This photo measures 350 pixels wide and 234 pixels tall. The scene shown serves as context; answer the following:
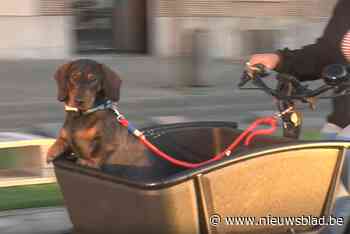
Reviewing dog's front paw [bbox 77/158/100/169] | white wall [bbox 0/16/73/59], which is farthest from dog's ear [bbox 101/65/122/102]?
white wall [bbox 0/16/73/59]

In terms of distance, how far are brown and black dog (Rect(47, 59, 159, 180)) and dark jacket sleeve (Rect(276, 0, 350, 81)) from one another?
966 mm

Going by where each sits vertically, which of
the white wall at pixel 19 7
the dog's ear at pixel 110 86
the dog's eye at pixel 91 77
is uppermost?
the dog's eye at pixel 91 77

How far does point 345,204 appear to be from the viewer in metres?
3.38

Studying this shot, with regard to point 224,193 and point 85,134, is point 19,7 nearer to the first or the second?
point 85,134

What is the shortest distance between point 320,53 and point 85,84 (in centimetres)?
125

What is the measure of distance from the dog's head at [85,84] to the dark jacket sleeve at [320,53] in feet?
3.15

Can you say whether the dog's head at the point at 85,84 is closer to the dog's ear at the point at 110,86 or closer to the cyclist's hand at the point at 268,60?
the dog's ear at the point at 110,86

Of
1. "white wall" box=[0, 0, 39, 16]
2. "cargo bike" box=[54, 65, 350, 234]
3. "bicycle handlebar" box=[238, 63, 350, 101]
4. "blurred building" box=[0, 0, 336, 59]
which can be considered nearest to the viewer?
"cargo bike" box=[54, 65, 350, 234]

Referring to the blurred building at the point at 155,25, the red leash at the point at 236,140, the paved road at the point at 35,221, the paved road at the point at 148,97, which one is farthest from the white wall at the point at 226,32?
the red leash at the point at 236,140

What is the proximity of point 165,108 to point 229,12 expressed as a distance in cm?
492

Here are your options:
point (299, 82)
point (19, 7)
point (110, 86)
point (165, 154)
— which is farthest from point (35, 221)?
point (19, 7)

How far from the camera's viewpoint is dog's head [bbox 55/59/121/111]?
334 cm

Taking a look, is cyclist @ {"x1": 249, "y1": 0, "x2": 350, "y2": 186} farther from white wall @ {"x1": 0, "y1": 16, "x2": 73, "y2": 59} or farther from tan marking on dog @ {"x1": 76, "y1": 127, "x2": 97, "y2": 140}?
white wall @ {"x1": 0, "y1": 16, "x2": 73, "y2": 59}

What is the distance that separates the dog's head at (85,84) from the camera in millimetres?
3342
